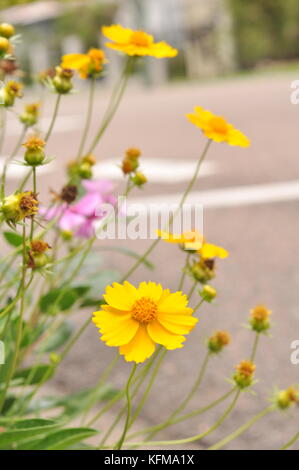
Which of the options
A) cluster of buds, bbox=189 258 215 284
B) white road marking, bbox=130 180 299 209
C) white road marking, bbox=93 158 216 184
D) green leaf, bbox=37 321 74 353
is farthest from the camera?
white road marking, bbox=93 158 216 184

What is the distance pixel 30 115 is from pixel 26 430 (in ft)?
1.75

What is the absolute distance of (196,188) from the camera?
3043 millimetres

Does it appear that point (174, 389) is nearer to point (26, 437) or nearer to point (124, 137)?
point (26, 437)

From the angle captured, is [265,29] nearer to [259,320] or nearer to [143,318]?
[259,320]

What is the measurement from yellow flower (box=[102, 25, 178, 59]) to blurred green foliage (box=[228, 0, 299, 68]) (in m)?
14.0

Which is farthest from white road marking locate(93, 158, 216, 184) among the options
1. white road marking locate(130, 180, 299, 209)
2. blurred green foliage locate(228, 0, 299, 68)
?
blurred green foliage locate(228, 0, 299, 68)

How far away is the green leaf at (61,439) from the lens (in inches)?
31.6

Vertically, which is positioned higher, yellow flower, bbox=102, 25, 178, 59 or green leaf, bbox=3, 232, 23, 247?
yellow flower, bbox=102, 25, 178, 59

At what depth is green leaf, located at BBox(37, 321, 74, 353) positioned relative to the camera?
1.21 metres

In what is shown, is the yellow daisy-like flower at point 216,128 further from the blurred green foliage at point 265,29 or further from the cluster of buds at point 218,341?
the blurred green foliage at point 265,29

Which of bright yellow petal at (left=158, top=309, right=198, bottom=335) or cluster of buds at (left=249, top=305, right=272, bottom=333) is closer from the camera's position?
bright yellow petal at (left=158, top=309, right=198, bottom=335)

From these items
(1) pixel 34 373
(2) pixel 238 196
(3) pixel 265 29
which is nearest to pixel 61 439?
(1) pixel 34 373

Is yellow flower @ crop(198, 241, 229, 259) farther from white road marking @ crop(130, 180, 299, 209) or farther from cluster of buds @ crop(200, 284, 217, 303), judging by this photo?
white road marking @ crop(130, 180, 299, 209)

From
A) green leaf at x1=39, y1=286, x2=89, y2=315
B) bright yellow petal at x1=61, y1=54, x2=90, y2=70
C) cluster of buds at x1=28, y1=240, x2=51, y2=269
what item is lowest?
cluster of buds at x1=28, y1=240, x2=51, y2=269
